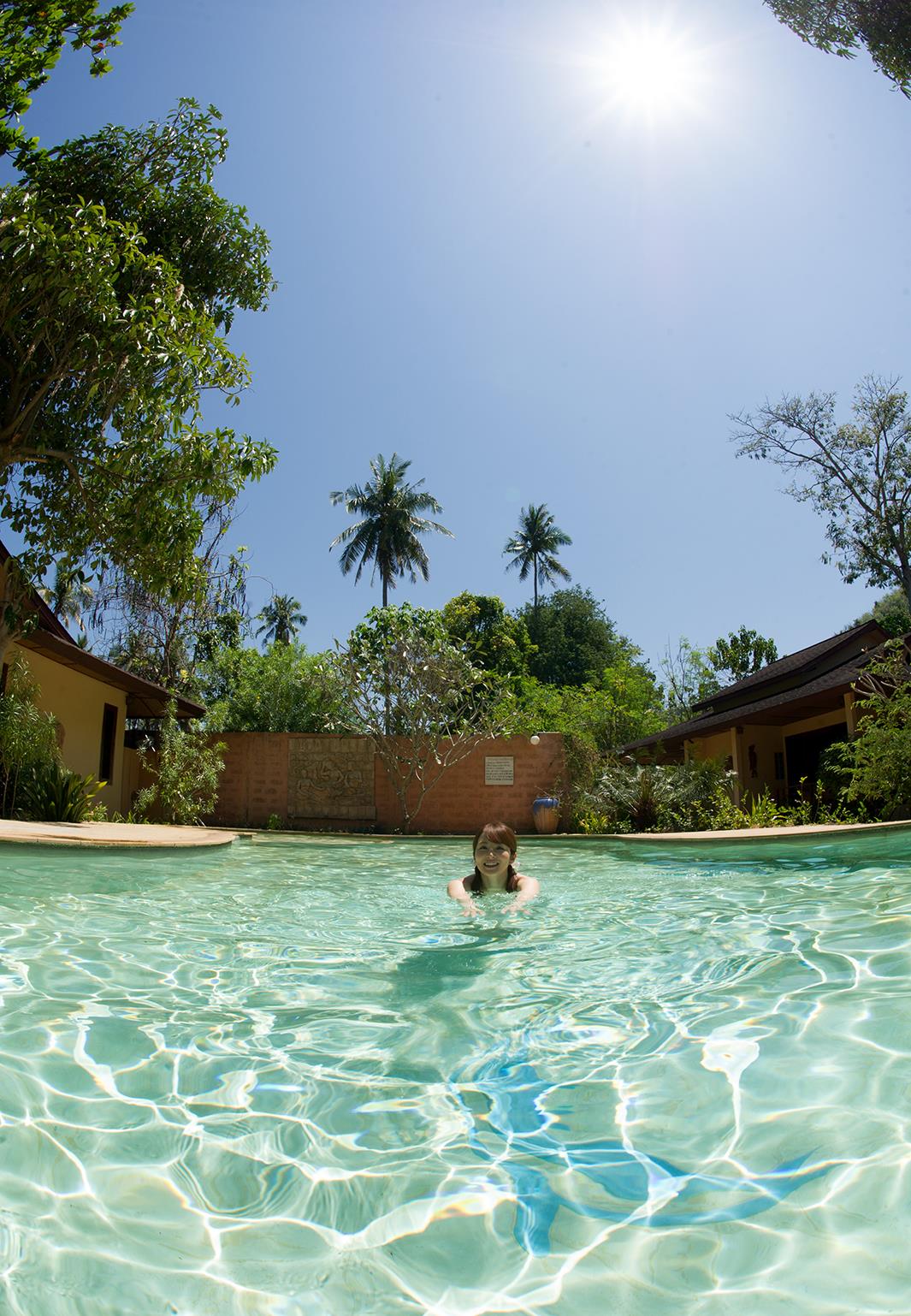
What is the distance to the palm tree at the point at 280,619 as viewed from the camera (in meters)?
41.5

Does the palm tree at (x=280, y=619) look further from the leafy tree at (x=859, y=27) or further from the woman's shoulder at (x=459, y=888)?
the woman's shoulder at (x=459, y=888)

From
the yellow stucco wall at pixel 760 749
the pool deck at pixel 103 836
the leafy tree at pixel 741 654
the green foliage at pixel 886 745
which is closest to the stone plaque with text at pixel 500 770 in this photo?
the yellow stucco wall at pixel 760 749

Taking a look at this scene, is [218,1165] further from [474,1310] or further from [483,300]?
[483,300]

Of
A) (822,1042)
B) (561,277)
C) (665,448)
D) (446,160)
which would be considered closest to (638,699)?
(665,448)

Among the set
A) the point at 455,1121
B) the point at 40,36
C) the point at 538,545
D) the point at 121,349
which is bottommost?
the point at 455,1121

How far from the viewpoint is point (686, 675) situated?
115 feet

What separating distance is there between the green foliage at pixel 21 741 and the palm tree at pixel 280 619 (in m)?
29.2

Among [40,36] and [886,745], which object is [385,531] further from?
[40,36]

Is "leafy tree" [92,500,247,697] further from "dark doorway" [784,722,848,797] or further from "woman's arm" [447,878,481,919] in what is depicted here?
"woman's arm" [447,878,481,919]

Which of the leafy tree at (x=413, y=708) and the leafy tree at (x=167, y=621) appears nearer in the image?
the leafy tree at (x=413, y=708)

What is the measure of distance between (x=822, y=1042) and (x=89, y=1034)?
297 cm

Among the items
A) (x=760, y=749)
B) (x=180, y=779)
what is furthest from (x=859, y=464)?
(x=180, y=779)

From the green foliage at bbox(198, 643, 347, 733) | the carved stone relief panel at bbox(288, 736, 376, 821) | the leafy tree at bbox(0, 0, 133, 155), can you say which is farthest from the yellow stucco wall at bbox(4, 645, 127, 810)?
the leafy tree at bbox(0, 0, 133, 155)

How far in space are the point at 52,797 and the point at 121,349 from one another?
19.8ft
